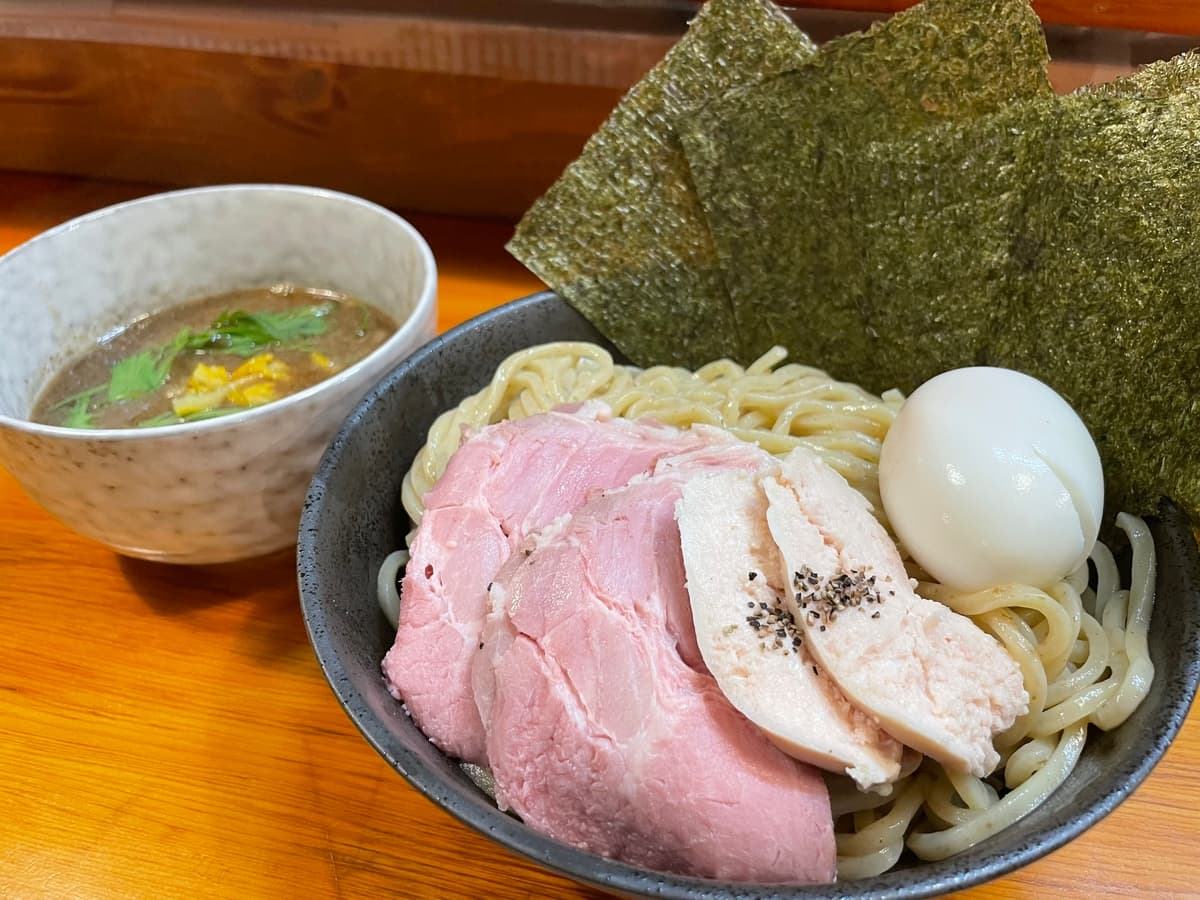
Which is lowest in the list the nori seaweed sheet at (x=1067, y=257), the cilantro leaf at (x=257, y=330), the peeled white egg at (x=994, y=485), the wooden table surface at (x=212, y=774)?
the wooden table surface at (x=212, y=774)

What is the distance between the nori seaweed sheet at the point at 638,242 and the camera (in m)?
2.05

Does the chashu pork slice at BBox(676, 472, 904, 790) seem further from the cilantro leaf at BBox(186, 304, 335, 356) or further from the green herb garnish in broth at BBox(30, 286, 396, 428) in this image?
the cilantro leaf at BBox(186, 304, 335, 356)

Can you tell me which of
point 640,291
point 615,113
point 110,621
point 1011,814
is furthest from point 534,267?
point 1011,814

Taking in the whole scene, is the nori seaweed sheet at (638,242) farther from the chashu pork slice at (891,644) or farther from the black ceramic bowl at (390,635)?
the chashu pork slice at (891,644)

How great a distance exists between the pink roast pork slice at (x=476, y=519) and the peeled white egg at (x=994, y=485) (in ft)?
1.13

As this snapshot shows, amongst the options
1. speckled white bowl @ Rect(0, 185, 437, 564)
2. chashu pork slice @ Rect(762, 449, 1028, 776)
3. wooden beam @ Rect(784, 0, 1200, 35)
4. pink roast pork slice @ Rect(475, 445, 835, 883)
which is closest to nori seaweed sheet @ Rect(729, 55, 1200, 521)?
wooden beam @ Rect(784, 0, 1200, 35)

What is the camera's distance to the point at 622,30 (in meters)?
2.29

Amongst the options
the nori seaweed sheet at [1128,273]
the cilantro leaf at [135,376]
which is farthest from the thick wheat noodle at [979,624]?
the cilantro leaf at [135,376]

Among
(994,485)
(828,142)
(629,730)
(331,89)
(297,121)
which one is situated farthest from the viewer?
(297,121)

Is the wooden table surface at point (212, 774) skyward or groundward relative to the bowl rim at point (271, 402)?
groundward

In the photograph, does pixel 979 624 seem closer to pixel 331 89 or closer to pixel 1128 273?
pixel 1128 273

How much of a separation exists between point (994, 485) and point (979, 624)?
0.23 m

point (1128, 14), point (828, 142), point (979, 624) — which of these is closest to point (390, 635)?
point (979, 624)

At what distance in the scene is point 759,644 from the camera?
1.22m
